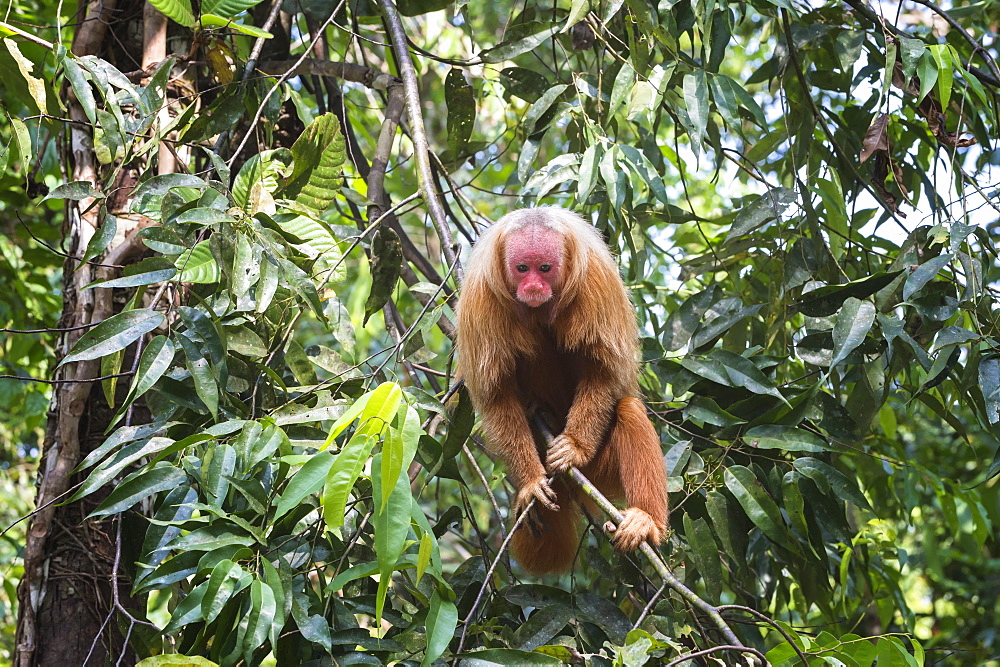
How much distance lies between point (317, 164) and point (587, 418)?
133cm

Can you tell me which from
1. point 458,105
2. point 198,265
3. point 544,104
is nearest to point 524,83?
point 458,105

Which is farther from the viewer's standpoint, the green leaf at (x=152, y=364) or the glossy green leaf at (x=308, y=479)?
the green leaf at (x=152, y=364)

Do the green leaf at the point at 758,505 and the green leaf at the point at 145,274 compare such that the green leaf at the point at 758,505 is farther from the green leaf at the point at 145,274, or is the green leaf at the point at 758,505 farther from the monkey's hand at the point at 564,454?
the green leaf at the point at 145,274

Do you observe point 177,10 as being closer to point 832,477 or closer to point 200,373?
point 200,373

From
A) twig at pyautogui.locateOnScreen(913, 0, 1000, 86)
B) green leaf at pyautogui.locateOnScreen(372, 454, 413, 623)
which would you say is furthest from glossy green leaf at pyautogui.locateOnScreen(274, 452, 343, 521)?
twig at pyautogui.locateOnScreen(913, 0, 1000, 86)

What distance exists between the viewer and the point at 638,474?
2.85m

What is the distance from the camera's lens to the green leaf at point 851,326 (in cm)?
261

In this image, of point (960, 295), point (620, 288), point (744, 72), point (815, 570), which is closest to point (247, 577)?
point (620, 288)

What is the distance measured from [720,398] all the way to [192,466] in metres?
1.84

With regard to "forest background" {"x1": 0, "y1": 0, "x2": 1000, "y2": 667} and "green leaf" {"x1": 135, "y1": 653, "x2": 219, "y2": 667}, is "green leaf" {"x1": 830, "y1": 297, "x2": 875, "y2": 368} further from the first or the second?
"green leaf" {"x1": 135, "y1": 653, "x2": 219, "y2": 667}

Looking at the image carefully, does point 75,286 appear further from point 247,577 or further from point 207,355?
point 247,577

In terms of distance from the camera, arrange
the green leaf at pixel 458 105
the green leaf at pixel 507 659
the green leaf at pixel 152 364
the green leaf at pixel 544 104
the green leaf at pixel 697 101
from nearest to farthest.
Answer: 1. the green leaf at pixel 507 659
2. the green leaf at pixel 152 364
3. the green leaf at pixel 697 101
4. the green leaf at pixel 544 104
5. the green leaf at pixel 458 105

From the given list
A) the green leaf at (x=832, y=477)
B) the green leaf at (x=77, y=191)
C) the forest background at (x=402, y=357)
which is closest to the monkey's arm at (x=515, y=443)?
the forest background at (x=402, y=357)

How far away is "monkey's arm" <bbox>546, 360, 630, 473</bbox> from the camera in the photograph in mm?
2908
